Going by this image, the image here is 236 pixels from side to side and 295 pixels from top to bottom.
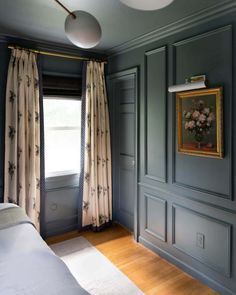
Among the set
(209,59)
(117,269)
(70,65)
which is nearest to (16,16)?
(70,65)

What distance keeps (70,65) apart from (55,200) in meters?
1.84

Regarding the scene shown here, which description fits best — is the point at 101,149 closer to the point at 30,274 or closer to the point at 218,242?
the point at 218,242

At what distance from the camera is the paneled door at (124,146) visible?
3328 millimetres

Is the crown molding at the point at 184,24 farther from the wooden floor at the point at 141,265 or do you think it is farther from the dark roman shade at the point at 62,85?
the wooden floor at the point at 141,265

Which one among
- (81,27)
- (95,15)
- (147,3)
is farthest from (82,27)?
(95,15)

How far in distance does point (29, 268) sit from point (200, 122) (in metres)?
1.83

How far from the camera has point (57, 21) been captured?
7.89 ft

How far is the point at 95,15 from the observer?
2.26 m

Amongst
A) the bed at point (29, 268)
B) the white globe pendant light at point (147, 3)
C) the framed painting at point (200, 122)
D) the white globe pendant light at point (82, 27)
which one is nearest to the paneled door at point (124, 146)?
the framed painting at point (200, 122)

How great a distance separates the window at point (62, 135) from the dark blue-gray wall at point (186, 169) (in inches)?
36.6

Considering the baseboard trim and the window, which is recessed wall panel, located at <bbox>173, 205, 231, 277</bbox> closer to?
the baseboard trim

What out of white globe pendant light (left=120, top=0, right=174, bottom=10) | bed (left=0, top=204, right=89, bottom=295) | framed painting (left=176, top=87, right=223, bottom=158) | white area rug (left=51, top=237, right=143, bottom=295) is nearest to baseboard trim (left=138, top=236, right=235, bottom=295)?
white area rug (left=51, top=237, right=143, bottom=295)

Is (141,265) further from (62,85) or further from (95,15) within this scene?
(95,15)

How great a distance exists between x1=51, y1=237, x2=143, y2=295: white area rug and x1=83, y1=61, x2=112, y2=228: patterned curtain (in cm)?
47
